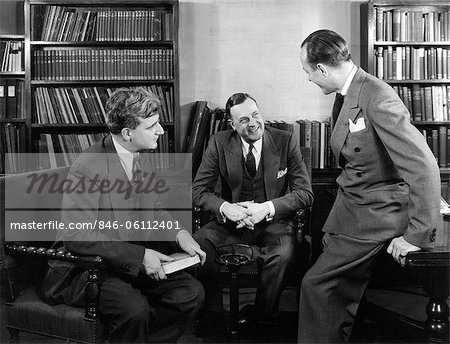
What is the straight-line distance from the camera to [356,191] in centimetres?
228

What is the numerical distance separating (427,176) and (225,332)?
1524mm

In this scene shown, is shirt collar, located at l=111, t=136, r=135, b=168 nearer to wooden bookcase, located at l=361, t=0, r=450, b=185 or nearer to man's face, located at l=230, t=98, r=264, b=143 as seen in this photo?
man's face, located at l=230, t=98, r=264, b=143

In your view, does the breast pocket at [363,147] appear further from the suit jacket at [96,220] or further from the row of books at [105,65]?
the row of books at [105,65]

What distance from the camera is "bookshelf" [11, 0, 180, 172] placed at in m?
4.41

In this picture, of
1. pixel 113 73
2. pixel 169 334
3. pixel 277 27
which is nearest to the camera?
pixel 169 334

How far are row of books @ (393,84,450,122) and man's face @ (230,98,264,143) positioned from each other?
1965 mm

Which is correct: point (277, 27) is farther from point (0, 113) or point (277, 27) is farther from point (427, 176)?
point (427, 176)

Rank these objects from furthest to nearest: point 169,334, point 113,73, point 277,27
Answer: point 277,27 < point 113,73 < point 169,334

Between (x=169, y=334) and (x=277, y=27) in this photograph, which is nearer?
(x=169, y=334)

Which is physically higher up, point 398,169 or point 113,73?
point 113,73

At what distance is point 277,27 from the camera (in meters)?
4.79

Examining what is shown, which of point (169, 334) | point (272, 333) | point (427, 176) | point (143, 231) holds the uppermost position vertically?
point (427, 176)

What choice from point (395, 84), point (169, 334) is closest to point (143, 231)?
point (169, 334)

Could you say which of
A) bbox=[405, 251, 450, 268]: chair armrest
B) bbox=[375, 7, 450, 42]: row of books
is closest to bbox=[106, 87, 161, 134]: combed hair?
bbox=[405, 251, 450, 268]: chair armrest
